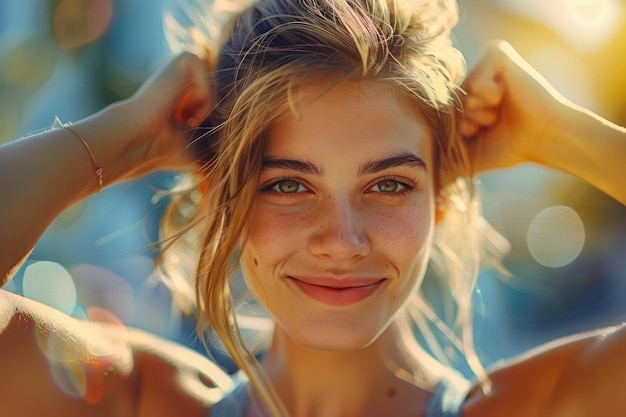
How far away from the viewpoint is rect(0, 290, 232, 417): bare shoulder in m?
2.07

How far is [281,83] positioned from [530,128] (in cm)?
71

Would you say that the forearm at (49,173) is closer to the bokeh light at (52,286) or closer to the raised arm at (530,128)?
the raised arm at (530,128)

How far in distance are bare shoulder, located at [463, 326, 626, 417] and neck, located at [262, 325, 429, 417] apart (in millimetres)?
221

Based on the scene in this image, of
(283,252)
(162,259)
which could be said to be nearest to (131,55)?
(162,259)

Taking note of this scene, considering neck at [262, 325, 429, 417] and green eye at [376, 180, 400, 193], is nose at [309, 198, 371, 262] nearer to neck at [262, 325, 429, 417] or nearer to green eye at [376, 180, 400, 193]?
green eye at [376, 180, 400, 193]

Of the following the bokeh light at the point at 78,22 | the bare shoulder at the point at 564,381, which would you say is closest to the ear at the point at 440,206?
the bare shoulder at the point at 564,381

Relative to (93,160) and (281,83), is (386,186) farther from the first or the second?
(93,160)

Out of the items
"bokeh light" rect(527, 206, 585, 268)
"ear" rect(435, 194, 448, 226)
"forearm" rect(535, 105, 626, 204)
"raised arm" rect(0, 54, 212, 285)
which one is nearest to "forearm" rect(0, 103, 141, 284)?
"raised arm" rect(0, 54, 212, 285)

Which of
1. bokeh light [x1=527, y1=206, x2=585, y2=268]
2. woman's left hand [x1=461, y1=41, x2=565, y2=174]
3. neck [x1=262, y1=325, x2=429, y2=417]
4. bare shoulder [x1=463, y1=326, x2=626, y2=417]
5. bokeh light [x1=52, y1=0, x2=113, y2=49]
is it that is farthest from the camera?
bokeh light [x1=52, y1=0, x2=113, y2=49]

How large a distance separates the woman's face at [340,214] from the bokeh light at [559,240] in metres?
4.60

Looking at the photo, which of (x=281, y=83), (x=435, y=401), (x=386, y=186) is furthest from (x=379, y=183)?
(x=435, y=401)

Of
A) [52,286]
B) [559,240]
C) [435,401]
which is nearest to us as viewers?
[435,401]

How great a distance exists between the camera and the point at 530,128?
7.60ft

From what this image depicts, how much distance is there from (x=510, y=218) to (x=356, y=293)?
3.34 m
